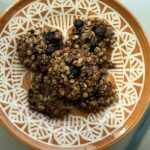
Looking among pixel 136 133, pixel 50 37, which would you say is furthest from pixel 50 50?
pixel 136 133

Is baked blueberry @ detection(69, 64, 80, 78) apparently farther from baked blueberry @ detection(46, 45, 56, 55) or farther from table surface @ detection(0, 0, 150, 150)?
table surface @ detection(0, 0, 150, 150)

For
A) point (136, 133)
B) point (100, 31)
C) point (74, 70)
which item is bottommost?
point (136, 133)

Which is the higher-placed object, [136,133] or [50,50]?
[50,50]

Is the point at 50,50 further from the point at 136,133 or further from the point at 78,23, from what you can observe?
the point at 136,133

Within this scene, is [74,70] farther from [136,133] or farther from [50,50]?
[136,133]

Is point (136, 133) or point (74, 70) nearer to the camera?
point (74, 70)

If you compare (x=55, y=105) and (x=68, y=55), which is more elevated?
(x=68, y=55)

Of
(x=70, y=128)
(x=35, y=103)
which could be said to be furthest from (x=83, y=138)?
(x=35, y=103)

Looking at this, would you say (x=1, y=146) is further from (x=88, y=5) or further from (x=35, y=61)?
(x=88, y=5)

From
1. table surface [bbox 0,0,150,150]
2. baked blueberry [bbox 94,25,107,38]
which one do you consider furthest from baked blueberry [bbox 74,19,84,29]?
table surface [bbox 0,0,150,150]
